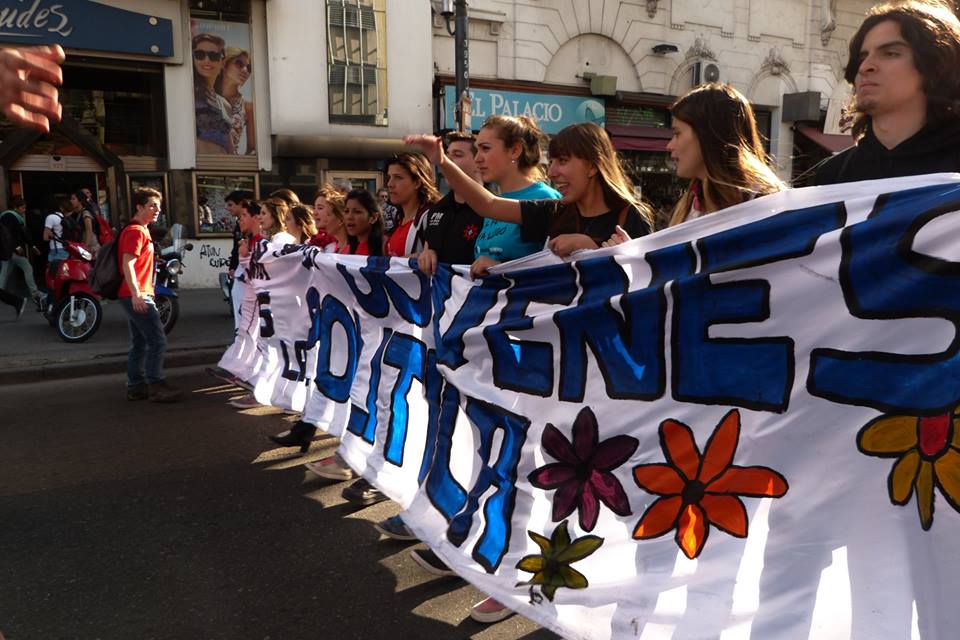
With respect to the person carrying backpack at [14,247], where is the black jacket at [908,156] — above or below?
above

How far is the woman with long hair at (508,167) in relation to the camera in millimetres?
3643

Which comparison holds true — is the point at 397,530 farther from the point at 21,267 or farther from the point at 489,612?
the point at 21,267

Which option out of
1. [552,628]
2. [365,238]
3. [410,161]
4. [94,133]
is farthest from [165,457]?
[94,133]

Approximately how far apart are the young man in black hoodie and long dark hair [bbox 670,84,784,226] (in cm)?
36

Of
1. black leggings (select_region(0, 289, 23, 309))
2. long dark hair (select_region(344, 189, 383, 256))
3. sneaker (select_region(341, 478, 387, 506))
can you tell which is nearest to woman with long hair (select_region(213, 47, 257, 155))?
black leggings (select_region(0, 289, 23, 309))

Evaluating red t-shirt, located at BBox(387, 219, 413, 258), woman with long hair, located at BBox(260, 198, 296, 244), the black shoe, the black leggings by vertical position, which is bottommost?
the black shoe

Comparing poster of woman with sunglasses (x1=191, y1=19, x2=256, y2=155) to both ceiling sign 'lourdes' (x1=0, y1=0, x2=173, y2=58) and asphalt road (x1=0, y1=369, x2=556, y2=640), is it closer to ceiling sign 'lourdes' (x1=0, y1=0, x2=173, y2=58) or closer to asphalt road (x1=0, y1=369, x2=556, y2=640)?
ceiling sign 'lourdes' (x1=0, y1=0, x2=173, y2=58)

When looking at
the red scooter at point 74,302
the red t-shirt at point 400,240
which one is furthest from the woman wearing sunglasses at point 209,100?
the red t-shirt at point 400,240

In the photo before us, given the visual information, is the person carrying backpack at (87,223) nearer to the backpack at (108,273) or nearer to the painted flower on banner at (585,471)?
the backpack at (108,273)

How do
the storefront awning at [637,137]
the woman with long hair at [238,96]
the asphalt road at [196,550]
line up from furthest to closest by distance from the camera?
the storefront awning at [637,137] → the woman with long hair at [238,96] → the asphalt road at [196,550]

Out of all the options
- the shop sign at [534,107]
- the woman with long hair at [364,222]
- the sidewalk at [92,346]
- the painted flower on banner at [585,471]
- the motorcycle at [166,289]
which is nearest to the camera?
the painted flower on banner at [585,471]

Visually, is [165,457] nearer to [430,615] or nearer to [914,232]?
[430,615]

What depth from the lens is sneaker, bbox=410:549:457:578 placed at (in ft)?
11.4

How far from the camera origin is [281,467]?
4910mm
